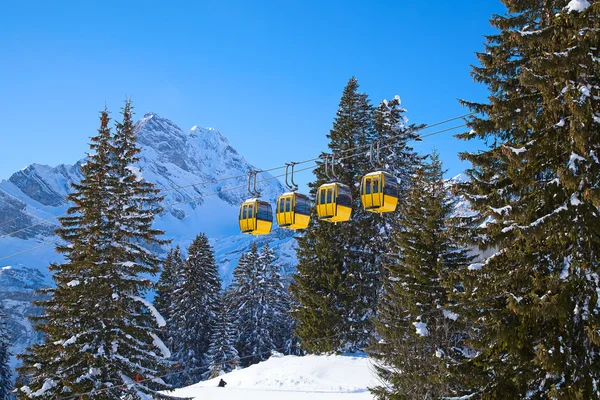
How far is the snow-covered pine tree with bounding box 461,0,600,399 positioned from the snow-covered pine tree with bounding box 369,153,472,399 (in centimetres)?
569

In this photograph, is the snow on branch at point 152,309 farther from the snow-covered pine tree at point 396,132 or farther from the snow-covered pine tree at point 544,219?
the snow-covered pine tree at point 396,132

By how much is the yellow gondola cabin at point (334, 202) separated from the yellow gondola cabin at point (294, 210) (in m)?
0.78

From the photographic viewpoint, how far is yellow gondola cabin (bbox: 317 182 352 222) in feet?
56.3

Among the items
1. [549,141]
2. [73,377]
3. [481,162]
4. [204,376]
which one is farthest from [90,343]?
[204,376]

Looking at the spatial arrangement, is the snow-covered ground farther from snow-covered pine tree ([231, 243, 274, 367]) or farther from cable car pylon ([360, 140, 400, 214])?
snow-covered pine tree ([231, 243, 274, 367])

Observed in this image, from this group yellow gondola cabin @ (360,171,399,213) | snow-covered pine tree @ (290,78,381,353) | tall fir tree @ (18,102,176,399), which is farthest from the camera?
snow-covered pine tree @ (290,78,381,353)

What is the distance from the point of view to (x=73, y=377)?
1872 centimetres

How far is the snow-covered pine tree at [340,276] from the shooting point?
3152cm

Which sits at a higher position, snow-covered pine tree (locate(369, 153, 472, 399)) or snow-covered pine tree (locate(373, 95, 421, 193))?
snow-covered pine tree (locate(373, 95, 421, 193))

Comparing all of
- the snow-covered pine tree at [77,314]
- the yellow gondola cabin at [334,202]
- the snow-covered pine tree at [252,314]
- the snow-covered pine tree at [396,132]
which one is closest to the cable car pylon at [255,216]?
the yellow gondola cabin at [334,202]

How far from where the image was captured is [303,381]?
27500 mm

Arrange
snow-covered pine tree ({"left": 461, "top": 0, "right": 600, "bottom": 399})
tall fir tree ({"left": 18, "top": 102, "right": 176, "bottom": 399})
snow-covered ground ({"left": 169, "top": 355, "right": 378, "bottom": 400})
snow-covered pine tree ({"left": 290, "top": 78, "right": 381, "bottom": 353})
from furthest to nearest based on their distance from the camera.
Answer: snow-covered pine tree ({"left": 290, "top": 78, "right": 381, "bottom": 353}) < snow-covered ground ({"left": 169, "top": 355, "right": 378, "bottom": 400}) < tall fir tree ({"left": 18, "top": 102, "right": 176, "bottom": 399}) < snow-covered pine tree ({"left": 461, "top": 0, "right": 600, "bottom": 399})

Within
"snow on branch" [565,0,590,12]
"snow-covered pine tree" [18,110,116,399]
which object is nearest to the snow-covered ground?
"snow-covered pine tree" [18,110,116,399]

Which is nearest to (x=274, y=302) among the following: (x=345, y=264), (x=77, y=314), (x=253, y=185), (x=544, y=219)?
(x=345, y=264)
